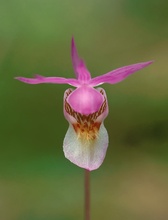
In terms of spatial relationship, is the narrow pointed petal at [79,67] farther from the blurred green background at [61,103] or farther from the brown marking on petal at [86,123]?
the blurred green background at [61,103]

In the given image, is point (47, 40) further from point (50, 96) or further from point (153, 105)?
point (153, 105)

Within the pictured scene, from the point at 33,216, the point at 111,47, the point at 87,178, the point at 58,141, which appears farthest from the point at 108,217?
the point at 111,47

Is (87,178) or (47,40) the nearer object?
(87,178)

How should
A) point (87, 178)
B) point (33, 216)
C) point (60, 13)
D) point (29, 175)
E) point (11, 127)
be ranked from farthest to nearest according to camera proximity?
1. point (60, 13)
2. point (11, 127)
3. point (29, 175)
4. point (33, 216)
5. point (87, 178)

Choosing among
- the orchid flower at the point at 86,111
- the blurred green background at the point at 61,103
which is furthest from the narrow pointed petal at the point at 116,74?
the blurred green background at the point at 61,103

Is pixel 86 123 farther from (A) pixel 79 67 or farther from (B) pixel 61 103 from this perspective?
(B) pixel 61 103

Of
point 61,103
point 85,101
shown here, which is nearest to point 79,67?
point 85,101

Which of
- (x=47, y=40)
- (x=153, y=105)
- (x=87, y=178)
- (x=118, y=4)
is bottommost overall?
(x=87, y=178)
